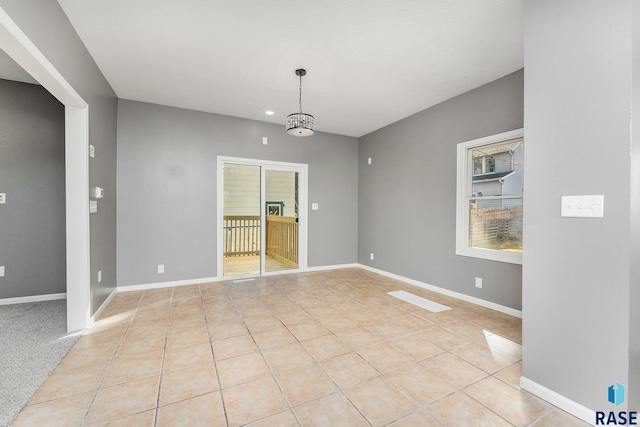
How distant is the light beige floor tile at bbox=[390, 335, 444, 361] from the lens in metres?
2.20

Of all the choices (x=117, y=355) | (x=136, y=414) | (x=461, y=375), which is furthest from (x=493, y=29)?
(x=117, y=355)

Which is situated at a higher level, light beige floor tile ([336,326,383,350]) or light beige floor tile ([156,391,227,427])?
light beige floor tile ([156,391,227,427])

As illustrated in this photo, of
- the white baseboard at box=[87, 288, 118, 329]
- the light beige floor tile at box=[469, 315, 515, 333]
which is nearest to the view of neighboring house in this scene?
the light beige floor tile at box=[469, 315, 515, 333]

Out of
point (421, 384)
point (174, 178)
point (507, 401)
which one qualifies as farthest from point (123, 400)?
point (174, 178)

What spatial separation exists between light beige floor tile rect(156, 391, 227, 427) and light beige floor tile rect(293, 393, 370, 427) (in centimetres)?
44

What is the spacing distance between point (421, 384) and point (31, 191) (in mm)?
4856

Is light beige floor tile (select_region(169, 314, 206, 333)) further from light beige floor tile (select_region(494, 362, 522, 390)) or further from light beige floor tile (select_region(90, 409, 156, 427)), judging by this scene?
light beige floor tile (select_region(494, 362, 522, 390))

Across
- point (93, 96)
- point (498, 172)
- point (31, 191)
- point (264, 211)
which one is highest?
point (93, 96)

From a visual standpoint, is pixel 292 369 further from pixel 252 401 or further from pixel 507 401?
pixel 507 401

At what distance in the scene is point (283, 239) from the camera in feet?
19.3

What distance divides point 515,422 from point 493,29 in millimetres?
2882

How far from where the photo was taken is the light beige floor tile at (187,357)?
2021mm

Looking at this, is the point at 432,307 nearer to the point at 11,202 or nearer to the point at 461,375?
the point at 461,375

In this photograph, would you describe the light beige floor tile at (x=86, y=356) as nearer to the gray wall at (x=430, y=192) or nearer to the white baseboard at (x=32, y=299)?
the white baseboard at (x=32, y=299)
